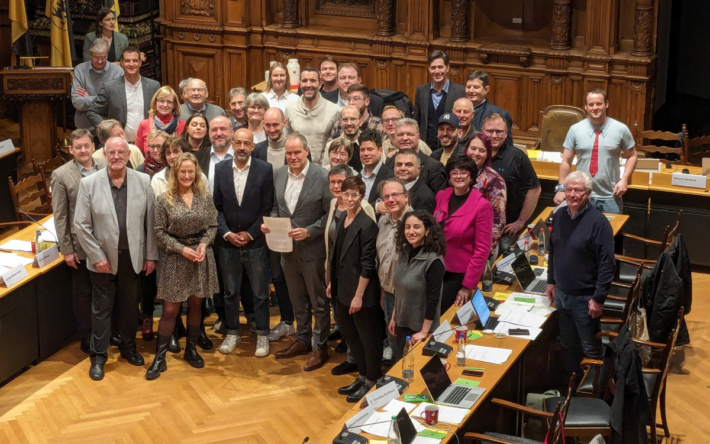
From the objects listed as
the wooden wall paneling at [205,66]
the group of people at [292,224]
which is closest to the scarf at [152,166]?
the group of people at [292,224]

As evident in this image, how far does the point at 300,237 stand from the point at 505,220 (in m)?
1.43

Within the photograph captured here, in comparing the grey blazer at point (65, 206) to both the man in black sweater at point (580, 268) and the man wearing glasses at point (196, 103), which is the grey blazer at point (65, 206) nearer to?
the man wearing glasses at point (196, 103)

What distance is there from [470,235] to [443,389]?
1.24 m

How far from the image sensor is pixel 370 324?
648cm

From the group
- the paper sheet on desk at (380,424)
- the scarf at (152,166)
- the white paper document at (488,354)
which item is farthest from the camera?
the scarf at (152,166)

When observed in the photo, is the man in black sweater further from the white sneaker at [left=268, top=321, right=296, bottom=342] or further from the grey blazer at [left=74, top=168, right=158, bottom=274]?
the grey blazer at [left=74, top=168, right=158, bottom=274]

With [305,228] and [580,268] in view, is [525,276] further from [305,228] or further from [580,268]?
[305,228]

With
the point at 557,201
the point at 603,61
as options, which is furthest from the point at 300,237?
the point at 603,61

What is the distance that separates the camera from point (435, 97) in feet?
28.6

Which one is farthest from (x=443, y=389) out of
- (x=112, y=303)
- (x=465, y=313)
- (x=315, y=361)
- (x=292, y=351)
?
(x=112, y=303)

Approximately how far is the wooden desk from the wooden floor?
0.12m

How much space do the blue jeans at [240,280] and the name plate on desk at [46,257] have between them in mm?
1160

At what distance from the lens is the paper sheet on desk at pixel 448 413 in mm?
5242

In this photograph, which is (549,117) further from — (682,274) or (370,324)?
(370,324)
